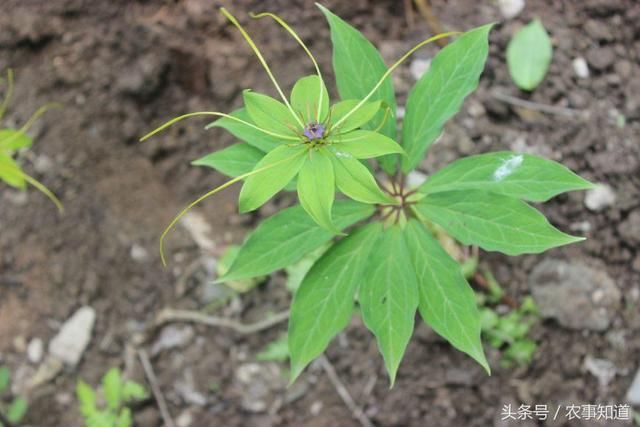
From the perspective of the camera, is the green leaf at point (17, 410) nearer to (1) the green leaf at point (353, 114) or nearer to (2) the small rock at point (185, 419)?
(2) the small rock at point (185, 419)

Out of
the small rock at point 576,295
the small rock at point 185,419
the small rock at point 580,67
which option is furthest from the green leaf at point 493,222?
the small rock at point 185,419

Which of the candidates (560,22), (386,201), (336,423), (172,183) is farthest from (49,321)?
(560,22)

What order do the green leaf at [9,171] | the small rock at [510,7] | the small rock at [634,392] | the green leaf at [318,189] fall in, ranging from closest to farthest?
the green leaf at [318,189]
the green leaf at [9,171]
the small rock at [634,392]
the small rock at [510,7]

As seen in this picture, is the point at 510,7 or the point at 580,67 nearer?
the point at 580,67

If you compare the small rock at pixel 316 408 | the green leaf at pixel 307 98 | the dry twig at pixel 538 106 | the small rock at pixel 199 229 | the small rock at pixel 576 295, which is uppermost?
the green leaf at pixel 307 98

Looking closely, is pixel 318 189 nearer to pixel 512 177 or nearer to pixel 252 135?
pixel 252 135

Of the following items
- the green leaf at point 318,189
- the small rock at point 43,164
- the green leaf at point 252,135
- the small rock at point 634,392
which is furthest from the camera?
the small rock at point 43,164

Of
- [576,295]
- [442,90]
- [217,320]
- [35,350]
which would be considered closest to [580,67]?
[576,295]
